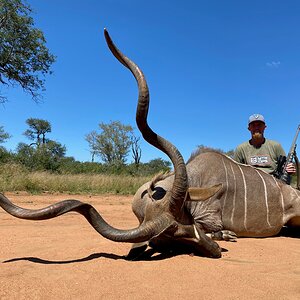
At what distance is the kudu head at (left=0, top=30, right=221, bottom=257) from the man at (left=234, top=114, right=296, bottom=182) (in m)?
2.82

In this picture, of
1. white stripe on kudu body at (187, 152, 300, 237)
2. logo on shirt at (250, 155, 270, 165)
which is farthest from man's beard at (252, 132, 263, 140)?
white stripe on kudu body at (187, 152, 300, 237)

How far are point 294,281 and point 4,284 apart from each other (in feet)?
7.31

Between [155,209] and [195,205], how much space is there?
1.04 m

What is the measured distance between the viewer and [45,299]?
2.32 metres

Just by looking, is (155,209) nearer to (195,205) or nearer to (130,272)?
(130,272)

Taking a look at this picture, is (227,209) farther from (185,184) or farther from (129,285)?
(129,285)

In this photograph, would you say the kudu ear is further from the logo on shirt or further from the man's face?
the man's face

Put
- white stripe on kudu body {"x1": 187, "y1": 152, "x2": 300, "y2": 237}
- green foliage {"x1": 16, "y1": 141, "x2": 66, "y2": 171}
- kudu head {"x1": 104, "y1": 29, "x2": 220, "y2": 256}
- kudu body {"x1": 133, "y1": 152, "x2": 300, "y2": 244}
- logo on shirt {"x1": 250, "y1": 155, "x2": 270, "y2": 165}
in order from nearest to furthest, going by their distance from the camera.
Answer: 1. kudu head {"x1": 104, "y1": 29, "x2": 220, "y2": 256}
2. kudu body {"x1": 133, "y1": 152, "x2": 300, "y2": 244}
3. white stripe on kudu body {"x1": 187, "y1": 152, "x2": 300, "y2": 237}
4. logo on shirt {"x1": 250, "y1": 155, "x2": 270, "y2": 165}
5. green foliage {"x1": 16, "y1": 141, "x2": 66, "y2": 171}

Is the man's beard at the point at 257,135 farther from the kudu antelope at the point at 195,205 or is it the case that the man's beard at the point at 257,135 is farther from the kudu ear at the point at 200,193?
the kudu ear at the point at 200,193

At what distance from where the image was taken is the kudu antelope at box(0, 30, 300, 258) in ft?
10.8

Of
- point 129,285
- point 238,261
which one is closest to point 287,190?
point 238,261

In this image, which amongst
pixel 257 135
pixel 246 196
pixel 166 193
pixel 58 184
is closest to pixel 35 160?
pixel 58 184

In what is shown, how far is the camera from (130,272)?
2904 mm

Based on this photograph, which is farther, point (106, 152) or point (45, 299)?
point (106, 152)
